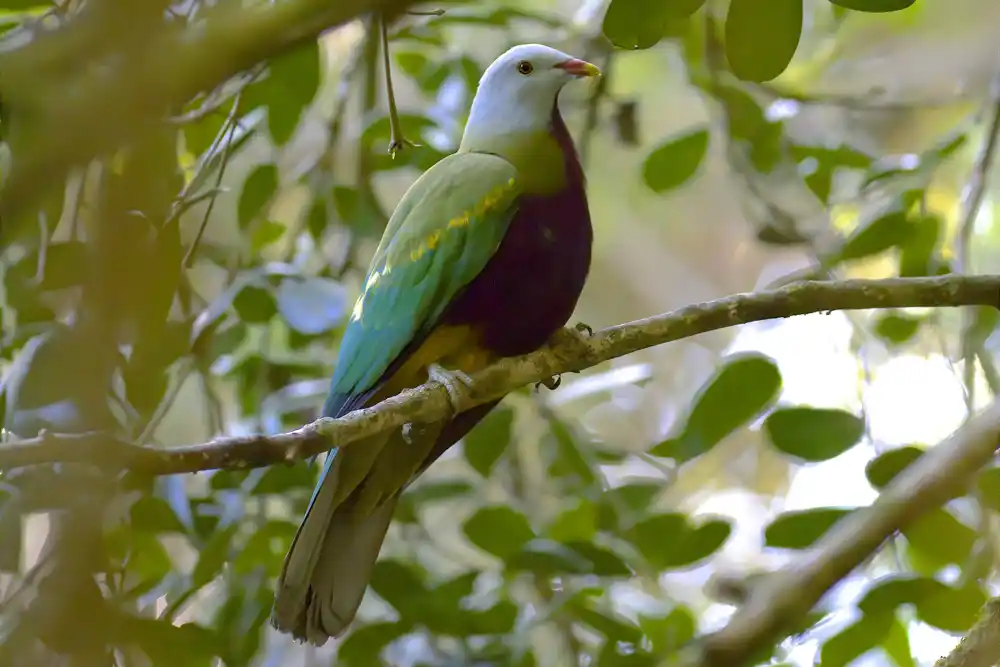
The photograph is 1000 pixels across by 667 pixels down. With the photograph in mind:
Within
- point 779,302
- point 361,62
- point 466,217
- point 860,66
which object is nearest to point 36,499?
point 466,217

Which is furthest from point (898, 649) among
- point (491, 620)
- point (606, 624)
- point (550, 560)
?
point (491, 620)

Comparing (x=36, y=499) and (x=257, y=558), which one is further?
(x=257, y=558)

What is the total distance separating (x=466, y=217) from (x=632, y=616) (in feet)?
2.90

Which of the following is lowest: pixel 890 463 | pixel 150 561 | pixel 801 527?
pixel 150 561

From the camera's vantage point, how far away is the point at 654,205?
16.9 feet

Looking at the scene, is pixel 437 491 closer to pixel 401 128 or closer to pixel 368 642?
pixel 368 642

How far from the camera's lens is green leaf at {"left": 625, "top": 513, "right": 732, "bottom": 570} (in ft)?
6.33

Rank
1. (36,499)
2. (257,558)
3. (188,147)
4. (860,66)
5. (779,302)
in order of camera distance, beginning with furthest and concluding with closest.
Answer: (860,66) < (188,147) < (257,558) < (779,302) < (36,499)

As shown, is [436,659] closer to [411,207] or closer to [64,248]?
[411,207]

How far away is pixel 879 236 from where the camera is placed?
2125 mm

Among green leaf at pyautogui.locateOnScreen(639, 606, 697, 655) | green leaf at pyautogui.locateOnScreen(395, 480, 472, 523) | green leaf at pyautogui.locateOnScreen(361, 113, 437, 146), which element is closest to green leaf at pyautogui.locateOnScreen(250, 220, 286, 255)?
green leaf at pyautogui.locateOnScreen(361, 113, 437, 146)

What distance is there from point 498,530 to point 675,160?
3.16 ft

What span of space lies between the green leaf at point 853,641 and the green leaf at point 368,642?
0.76m

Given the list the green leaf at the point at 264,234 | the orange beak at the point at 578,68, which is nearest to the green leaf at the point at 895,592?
the orange beak at the point at 578,68
